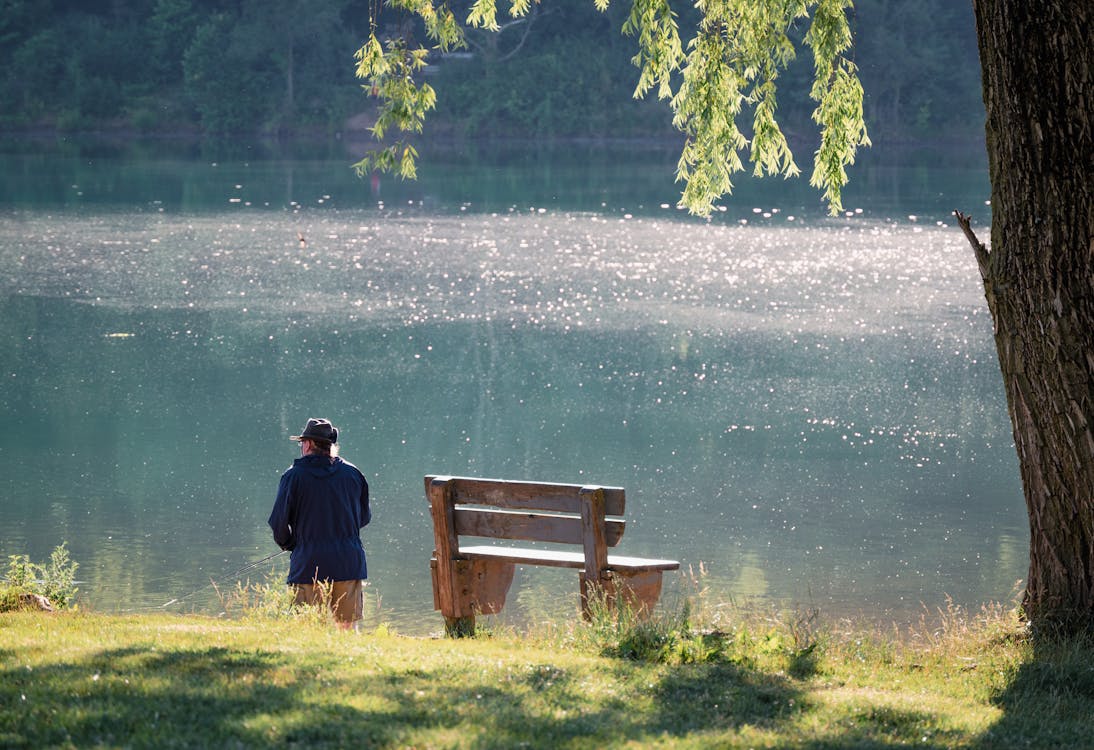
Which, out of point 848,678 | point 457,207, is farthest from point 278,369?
point 457,207

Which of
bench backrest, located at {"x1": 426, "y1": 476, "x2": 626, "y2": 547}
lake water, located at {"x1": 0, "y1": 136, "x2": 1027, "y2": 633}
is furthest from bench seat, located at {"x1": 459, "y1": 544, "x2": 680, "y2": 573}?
lake water, located at {"x1": 0, "y1": 136, "x2": 1027, "y2": 633}

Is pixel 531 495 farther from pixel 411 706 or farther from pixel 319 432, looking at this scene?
pixel 411 706

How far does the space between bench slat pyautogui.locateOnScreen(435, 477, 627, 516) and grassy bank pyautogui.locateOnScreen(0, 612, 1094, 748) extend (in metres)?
0.62

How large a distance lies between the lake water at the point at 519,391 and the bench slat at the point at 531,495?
3052mm

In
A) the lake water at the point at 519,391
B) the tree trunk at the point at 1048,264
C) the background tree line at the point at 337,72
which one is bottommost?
the lake water at the point at 519,391

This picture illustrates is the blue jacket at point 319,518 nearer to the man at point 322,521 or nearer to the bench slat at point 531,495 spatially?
the man at point 322,521

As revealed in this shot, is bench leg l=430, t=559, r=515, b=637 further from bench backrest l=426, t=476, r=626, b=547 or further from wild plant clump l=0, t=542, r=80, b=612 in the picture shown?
wild plant clump l=0, t=542, r=80, b=612

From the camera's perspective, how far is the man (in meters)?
7.34

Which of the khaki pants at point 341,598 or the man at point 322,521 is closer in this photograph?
the man at point 322,521

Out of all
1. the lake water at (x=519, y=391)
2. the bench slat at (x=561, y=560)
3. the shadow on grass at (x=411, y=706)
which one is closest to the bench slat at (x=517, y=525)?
the bench slat at (x=561, y=560)

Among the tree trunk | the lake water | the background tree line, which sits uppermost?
the background tree line

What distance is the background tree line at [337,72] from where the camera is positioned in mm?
67312

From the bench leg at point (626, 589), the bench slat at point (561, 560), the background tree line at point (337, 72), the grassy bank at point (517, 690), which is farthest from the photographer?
the background tree line at point (337, 72)

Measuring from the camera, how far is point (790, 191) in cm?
5166
